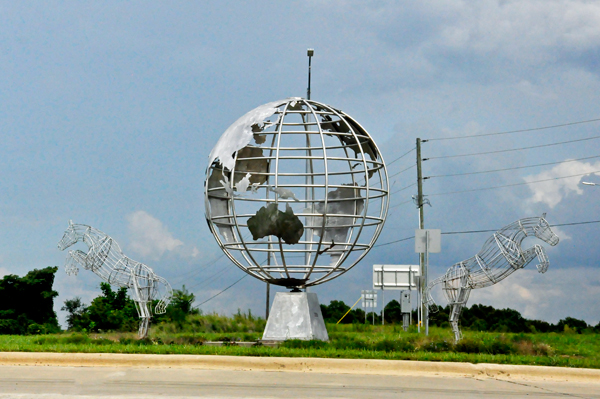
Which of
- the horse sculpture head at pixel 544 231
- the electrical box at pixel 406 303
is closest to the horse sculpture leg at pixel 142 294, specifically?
the horse sculpture head at pixel 544 231

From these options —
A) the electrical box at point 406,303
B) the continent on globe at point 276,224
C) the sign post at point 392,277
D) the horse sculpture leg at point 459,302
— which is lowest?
the horse sculpture leg at point 459,302

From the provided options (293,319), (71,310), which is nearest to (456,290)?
(293,319)

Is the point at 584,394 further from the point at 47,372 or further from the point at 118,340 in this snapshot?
the point at 118,340

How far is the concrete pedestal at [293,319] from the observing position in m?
13.3

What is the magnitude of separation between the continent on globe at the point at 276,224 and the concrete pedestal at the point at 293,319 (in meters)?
1.57

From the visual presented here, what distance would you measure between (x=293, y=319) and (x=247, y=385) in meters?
4.66

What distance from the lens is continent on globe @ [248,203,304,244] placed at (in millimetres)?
12367

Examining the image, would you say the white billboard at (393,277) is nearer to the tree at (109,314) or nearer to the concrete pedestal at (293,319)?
the tree at (109,314)

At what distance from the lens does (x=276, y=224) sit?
1239cm

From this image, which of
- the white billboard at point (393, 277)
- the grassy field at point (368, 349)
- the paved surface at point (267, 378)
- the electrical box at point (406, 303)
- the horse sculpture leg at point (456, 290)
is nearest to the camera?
the paved surface at point (267, 378)

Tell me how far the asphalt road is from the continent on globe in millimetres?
3079

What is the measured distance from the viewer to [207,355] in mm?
10719

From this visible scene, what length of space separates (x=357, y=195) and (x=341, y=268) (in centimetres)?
166

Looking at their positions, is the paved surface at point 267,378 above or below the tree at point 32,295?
below
